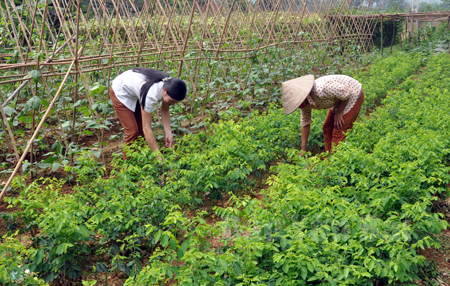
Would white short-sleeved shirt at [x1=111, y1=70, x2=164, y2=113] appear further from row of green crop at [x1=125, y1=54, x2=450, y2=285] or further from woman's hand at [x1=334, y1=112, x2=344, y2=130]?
woman's hand at [x1=334, y1=112, x2=344, y2=130]

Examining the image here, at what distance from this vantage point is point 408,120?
5.03 m

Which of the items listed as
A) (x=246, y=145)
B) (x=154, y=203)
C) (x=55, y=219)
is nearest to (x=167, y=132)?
(x=246, y=145)

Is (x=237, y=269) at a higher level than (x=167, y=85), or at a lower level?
lower

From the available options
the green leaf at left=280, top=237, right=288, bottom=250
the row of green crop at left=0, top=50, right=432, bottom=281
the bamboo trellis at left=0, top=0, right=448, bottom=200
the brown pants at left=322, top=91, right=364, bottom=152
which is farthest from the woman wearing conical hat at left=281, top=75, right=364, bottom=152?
the green leaf at left=280, top=237, right=288, bottom=250

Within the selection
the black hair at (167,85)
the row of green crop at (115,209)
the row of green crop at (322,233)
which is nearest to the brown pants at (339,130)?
the row of green crop at (322,233)

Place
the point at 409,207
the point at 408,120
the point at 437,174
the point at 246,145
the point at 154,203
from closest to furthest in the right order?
the point at 409,207 < the point at 154,203 < the point at 437,174 < the point at 246,145 < the point at 408,120

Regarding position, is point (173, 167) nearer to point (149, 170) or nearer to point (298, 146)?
point (149, 170)

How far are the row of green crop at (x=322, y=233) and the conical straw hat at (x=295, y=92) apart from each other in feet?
2.49

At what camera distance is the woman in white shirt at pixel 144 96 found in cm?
369

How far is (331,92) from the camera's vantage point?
4289mm

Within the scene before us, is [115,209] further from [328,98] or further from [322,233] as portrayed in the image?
[328,98]

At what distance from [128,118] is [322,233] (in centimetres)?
271

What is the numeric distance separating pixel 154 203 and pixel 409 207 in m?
2.03

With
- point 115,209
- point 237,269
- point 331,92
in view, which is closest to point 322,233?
point 237,269
